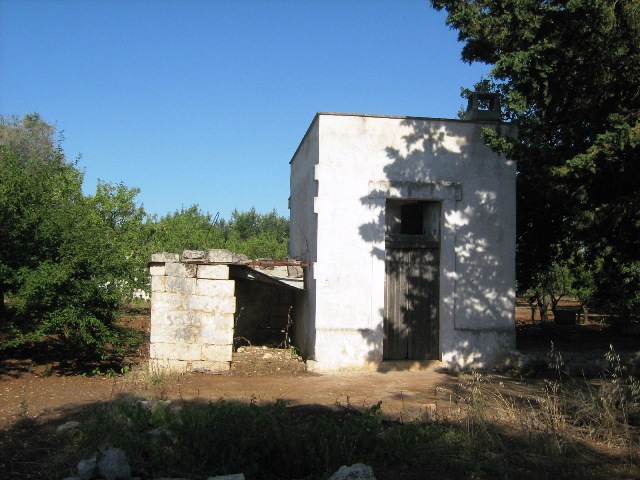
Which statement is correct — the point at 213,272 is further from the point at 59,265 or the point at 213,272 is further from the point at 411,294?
the point at 411,294

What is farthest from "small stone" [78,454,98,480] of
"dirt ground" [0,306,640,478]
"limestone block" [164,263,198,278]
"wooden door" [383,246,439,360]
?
"wooden door" [383,246,439,360]

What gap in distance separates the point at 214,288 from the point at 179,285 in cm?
63

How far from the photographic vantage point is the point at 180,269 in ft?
35.2

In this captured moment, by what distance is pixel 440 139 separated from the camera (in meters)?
11.7

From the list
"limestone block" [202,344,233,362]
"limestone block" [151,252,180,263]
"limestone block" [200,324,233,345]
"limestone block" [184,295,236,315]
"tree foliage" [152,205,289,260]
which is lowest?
"limestone block" [202,344,233,362]

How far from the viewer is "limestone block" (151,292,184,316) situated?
1062 cm

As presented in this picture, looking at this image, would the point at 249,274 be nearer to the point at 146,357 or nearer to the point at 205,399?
the point at 146,357

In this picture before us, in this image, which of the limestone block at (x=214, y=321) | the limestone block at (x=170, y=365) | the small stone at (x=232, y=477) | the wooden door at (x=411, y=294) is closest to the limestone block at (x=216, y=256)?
the limestone block at (x=214, y=321)

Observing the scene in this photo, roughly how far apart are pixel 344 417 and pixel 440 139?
6.97 m

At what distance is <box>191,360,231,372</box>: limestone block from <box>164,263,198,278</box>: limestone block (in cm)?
161

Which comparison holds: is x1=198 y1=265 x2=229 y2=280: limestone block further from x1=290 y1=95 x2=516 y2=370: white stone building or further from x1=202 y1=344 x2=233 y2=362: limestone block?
x1=290 y1=95 x2=516 y2=370: white stone building

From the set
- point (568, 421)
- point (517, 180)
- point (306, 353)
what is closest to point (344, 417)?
point (568, 421)

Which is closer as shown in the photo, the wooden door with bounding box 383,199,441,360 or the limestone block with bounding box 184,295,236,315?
the limestone block with bounding box 184,295,236,315

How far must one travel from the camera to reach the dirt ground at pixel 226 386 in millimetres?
7398
